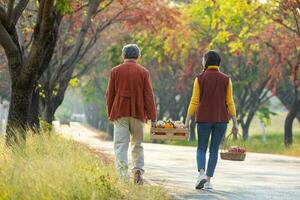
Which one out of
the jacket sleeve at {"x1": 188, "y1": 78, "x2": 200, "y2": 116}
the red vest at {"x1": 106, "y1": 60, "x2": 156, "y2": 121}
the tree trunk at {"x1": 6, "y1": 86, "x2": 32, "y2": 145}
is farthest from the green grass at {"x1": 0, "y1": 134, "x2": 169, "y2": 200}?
the tree trunk at {"x1": 6, "y1": 86, "x2": 32, "y2": 145}

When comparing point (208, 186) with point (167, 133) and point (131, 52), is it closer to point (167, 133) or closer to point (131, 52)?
point (167, 133)

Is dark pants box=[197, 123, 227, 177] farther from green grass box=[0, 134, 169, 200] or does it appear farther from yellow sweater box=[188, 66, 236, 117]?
green grass box=[0, 134, 169, 200]

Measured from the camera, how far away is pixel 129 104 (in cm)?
1244

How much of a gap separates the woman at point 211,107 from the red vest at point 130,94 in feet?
2.18

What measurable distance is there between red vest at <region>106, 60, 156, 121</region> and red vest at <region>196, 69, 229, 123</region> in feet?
2.39

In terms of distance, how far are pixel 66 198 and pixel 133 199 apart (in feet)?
2.94

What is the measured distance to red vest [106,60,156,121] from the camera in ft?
40.8

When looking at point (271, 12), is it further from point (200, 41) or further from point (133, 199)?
point (133, 199)

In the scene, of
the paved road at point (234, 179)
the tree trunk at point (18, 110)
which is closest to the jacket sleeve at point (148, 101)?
the paved road at point (234, 179)

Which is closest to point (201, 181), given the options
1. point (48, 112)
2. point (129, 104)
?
point (129, 104)

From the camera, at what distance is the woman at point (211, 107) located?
41.5 ft

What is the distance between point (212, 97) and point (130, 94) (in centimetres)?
120

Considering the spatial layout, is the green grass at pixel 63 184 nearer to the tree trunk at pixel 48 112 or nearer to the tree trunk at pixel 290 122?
the tree trunk at pixel 48 112

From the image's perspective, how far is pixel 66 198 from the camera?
30.9 ft
